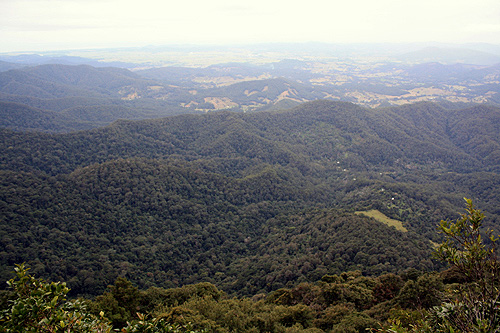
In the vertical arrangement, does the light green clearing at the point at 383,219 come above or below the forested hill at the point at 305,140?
below

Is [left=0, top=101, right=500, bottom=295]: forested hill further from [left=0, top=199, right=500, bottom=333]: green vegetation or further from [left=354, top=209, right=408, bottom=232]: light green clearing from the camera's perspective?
[left=0, top=199, right=500, bottom=333]: green vegetation

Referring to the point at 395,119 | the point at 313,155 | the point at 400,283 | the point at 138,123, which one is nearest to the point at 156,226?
the point at 400,283

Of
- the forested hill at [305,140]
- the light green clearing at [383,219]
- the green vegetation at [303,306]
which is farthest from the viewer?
the forested hill at [305,140]

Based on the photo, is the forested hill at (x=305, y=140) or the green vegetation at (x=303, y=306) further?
the forested hill at (x=305, y=140)

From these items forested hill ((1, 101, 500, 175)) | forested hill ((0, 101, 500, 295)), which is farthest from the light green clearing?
forested hill ((1, 101, 500, 175))

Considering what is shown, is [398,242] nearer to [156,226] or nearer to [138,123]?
[156,226]

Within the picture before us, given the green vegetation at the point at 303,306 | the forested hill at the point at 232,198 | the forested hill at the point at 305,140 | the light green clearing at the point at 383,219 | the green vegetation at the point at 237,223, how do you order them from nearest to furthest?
the green vegetation at the point at 303,306 → the green vegetation at the point at 237,223 → the forested hill at the point at 232,198 → the light green clearing at the point at 383,219 → the forested hill at the point at 305,140

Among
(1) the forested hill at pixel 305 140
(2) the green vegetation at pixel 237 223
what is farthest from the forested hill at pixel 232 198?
(1) the forested hill at pixel 305 140

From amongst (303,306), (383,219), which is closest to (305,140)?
(383,219)

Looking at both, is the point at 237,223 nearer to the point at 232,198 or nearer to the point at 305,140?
the point at 232,198

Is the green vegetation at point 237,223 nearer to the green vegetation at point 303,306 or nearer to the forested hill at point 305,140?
the green vegetation at point 303,306
